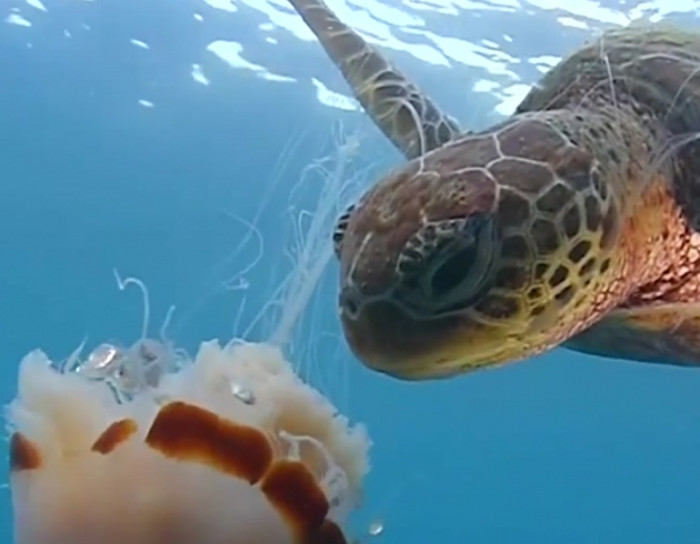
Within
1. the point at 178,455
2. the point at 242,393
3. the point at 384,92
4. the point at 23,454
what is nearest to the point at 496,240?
the point at 242,393

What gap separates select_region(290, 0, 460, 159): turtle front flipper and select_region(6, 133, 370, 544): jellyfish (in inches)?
60.0

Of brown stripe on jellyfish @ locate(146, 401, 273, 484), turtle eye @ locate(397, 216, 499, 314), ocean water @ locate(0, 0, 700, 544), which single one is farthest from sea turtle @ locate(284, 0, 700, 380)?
brown stripe on jellyfish @ locate(146, 401, 273, 484)

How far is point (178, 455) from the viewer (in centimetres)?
136

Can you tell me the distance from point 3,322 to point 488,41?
25595mm

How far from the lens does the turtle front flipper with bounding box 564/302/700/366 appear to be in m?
2.41

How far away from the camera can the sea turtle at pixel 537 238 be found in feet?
5.65

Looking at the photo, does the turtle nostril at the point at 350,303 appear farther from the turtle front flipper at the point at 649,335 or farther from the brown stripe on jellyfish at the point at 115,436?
the turtle front flipper at the point at 649,335

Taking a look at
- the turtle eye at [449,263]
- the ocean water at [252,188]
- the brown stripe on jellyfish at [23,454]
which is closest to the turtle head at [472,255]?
the turtle eye at [449,263]

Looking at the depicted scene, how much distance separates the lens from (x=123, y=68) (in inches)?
662

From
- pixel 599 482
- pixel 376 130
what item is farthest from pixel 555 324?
pixel 599 482

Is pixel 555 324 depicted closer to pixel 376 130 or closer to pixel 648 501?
pixel 376 130

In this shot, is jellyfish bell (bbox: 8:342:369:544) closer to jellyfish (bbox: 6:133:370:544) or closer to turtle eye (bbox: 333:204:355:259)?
jellyfish (bbox: 6:133:370:544)

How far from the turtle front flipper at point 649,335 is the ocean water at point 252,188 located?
0.69 metres

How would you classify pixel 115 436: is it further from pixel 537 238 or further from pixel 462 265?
pixel 537 238
